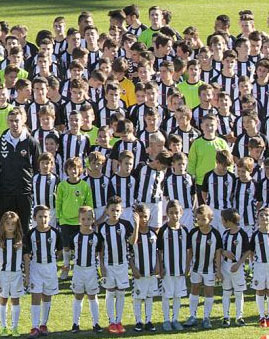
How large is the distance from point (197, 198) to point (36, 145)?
6.48ft

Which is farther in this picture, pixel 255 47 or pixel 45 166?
pixel 255 47

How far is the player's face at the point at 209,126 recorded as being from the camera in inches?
608

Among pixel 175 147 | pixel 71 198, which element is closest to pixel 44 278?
pixel 71 198

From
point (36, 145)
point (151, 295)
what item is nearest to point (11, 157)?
point (36, 145)

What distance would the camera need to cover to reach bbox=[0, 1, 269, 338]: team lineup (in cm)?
1373

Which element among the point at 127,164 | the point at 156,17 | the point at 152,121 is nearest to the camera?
the point at 127,164

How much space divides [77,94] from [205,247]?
3497 millimetres

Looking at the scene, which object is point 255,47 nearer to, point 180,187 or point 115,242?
point 180,187

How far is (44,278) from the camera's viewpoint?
537 inches

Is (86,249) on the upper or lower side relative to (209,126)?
lower

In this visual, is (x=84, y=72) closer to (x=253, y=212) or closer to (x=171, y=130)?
(x=171, y=130)

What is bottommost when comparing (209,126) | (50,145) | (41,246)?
(41,246)

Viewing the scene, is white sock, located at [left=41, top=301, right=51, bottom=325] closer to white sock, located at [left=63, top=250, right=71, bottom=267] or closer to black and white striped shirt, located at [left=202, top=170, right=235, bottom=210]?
white sock, located at [left=63, top=250, right=71, bottom=267]

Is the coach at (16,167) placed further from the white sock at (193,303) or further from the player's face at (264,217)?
the player's face at (264,217)
